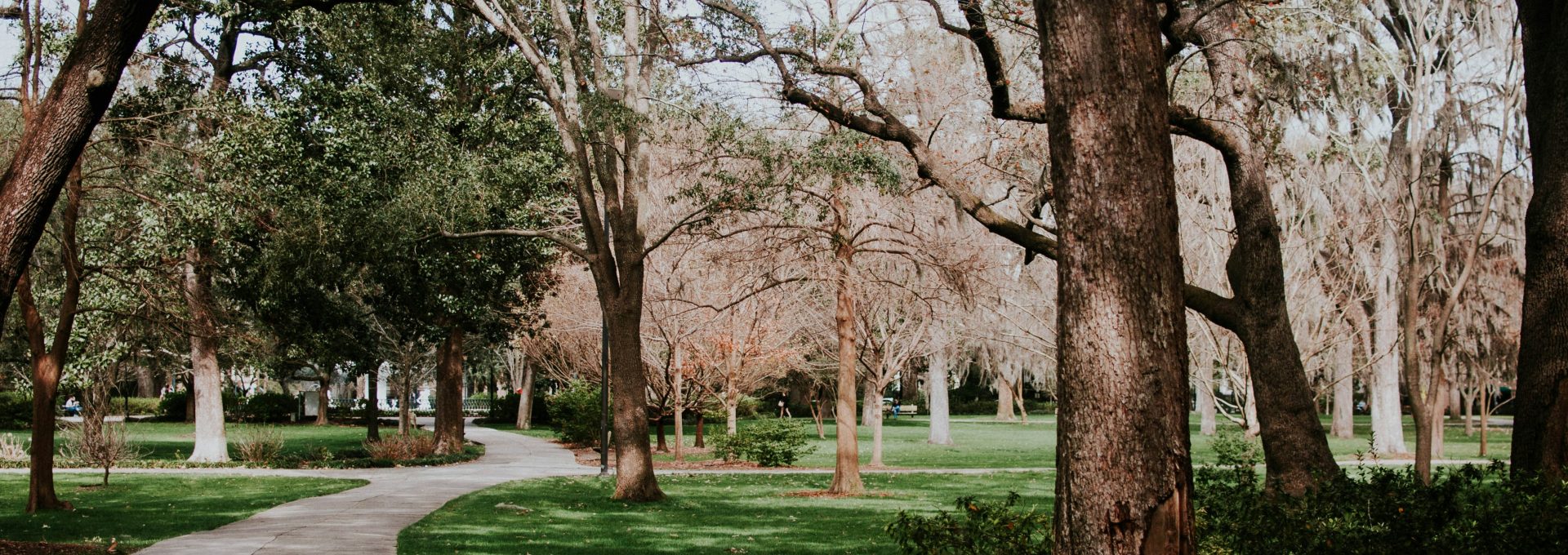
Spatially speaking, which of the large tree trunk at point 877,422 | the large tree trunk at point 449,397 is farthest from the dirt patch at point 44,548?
the large tree trunk at point 449,397

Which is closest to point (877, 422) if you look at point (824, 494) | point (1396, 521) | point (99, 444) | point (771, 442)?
point (771, 442)

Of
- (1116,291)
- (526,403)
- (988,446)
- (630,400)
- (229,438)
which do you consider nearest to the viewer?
(1116,291)

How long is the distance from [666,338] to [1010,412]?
38605 mm

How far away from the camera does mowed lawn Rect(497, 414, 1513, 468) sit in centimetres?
2695

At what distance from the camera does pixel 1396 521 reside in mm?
5844

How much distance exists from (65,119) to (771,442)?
19.1m

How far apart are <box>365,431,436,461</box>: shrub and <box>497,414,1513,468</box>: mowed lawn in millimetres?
5624

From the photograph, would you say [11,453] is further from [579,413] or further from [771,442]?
[771,442]

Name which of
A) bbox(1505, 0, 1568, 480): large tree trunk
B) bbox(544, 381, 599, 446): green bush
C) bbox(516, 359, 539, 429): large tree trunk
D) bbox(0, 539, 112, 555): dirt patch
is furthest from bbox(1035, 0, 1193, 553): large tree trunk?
bbox(516, 359, 539, 429): large tree trunk

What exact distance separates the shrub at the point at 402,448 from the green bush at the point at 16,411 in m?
22.0

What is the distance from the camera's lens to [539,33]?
20969 mm

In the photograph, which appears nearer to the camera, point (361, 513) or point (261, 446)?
point (361, 513)

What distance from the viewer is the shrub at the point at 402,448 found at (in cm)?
2536

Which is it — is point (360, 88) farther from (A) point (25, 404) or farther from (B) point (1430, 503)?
(A) point (25, 404)
